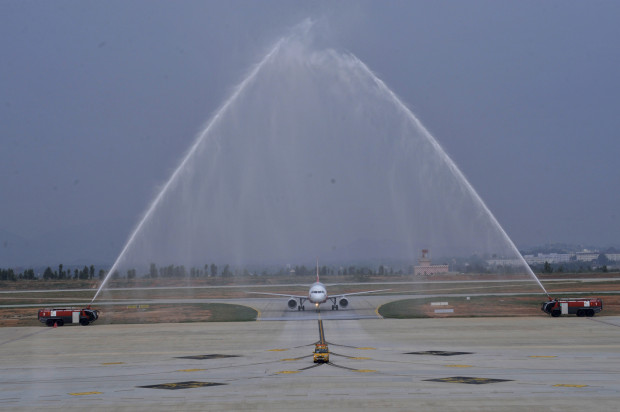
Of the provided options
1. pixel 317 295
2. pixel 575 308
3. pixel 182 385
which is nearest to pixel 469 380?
pixel 182 385

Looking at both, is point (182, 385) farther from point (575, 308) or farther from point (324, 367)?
point (575, 308)

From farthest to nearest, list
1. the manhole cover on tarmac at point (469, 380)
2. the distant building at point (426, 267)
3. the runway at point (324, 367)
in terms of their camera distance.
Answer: the distant building at point (426, 267) → the manhole cover on tarmac at point (469, 380) → the runway at point (324, 367)

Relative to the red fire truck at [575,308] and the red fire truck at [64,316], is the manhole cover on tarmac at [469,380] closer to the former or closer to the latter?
the red fire truck at [575,308]

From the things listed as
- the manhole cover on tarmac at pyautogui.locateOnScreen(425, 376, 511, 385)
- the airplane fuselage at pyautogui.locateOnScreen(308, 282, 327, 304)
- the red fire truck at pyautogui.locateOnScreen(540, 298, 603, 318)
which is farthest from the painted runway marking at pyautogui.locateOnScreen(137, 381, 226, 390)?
the red fire truck at pyautogui.locateOnScreen(540, 298, 603, 318)

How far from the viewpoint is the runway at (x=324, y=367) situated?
74.7ft

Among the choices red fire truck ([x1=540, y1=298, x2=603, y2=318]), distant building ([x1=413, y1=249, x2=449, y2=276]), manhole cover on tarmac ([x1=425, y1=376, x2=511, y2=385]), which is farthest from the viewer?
distant building ([x1=413, y1=249, x2=449, y2=276])

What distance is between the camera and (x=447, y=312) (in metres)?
57.7

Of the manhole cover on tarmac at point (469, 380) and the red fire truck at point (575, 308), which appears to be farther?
the red fire truck at point (575, 308)

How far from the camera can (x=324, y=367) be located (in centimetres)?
2981

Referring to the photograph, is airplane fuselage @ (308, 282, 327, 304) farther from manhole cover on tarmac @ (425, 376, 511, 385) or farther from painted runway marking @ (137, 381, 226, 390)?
manhole cover on tarmac @ (425, 376, 511, 385)

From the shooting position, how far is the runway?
22.8 m

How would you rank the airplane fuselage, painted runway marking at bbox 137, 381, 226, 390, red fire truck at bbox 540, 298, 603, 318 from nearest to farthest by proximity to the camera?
painted runway marking at bbox 137, 381, 226, 390 → red fire truck at bbox 540, 298, 603, 318 → the airplane fuselage

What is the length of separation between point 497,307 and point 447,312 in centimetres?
688

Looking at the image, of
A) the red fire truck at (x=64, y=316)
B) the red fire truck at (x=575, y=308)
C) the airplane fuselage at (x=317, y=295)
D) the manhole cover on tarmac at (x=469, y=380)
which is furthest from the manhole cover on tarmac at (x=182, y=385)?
the red fire truck at (x=575, y=308)
